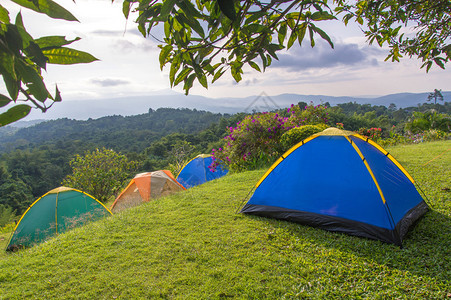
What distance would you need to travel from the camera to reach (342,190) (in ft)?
11.1

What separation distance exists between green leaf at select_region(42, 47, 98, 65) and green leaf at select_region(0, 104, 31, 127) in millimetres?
94

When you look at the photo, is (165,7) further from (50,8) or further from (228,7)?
(50,8)

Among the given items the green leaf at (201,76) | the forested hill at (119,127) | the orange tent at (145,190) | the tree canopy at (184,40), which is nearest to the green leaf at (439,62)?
the tree canopy at (184,40)

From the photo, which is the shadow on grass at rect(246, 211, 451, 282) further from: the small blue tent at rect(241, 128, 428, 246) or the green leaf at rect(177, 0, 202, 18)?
the green leaf at rect(177, 0, 202, 18)

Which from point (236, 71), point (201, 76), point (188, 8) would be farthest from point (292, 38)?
point (188, 8)

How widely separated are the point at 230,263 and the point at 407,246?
191 centimetres

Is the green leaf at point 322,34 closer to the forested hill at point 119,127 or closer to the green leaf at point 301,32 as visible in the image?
the green leaf at point 301,32

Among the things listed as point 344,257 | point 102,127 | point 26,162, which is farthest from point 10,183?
point 102,127

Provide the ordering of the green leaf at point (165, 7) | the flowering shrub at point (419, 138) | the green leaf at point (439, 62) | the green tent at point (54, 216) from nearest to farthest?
the green leaf at point (165, 7) → the green leaf at point (439, 62) → the green tent at point (54, 216) → the flowering shrub at point (419, 138)

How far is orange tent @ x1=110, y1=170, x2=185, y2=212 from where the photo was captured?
594 centimetres

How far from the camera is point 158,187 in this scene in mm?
6047

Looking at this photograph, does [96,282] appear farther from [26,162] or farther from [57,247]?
[26,162]

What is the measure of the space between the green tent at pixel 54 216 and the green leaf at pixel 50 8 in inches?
211

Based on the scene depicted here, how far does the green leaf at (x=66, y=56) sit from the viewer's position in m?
0.43
